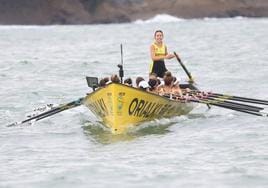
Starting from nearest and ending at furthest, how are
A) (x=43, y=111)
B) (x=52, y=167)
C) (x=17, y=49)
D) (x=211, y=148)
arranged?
(x=52, y=167) < (x=211, y=148) < (x=43, y=111) < (x=17, y=49)

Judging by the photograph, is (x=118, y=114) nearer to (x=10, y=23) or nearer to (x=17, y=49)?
(x=17, y=49)

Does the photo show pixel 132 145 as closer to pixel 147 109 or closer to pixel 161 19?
pixel 147 109

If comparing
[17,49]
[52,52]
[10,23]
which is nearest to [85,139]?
[52,52]

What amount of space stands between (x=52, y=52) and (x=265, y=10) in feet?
178

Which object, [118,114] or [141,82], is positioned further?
[141,82]

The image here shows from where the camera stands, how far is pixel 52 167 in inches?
550

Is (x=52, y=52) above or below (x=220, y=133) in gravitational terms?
above

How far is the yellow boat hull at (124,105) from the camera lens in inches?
648

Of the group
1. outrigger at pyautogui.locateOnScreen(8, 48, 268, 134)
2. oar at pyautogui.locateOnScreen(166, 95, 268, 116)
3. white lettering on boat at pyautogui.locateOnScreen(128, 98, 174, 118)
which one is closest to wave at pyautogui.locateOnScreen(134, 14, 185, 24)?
outrigger at pyautogui.locateOnScreen(8, 48, 268, 134)

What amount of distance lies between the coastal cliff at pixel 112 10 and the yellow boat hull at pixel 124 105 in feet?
254

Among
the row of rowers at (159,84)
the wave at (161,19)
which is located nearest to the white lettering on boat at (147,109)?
the row of rowers at (159,84)

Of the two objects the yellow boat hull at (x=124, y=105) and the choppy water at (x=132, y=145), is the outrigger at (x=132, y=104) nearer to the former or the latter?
the yellow boat hull at (x=124, y=105)

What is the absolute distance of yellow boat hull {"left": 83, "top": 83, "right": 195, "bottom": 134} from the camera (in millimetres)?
16469

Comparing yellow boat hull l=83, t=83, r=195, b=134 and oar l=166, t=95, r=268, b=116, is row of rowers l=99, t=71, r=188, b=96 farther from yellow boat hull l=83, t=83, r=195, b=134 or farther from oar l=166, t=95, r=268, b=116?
→ yellow boat hull l=83, t=83, r=195, b=134
